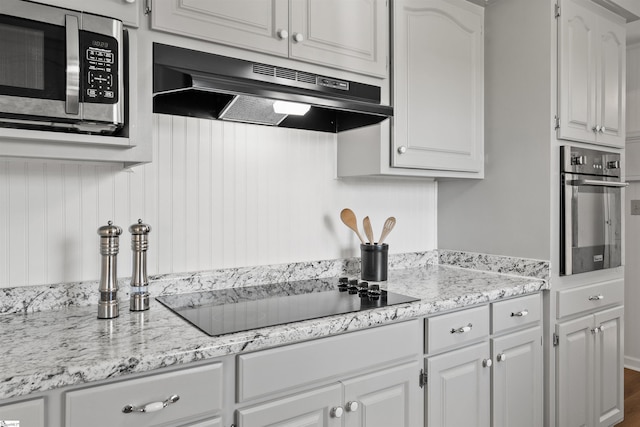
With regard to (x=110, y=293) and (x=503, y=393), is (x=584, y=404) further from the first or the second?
(x=110, y=293)

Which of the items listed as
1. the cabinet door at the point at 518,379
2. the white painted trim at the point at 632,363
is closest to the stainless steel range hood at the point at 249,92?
the cabinet door at the point at 518,379

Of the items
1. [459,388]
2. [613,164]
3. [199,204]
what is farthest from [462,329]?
[613,164]

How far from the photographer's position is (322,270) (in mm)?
2129

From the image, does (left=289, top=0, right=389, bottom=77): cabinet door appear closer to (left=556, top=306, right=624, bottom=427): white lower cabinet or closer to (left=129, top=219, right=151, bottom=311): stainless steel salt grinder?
(left=129, top=219, right=151, bottom=311): stainless steel salt grinder

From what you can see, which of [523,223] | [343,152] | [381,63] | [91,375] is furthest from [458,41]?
[91,375]

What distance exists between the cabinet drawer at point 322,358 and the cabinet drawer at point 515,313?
457 millimetres

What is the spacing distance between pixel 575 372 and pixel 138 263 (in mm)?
2091

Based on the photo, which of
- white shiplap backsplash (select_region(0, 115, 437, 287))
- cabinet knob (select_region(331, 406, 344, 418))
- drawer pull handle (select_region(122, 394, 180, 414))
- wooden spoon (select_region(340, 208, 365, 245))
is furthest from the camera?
wooden spoon (select_region(340, 208, 365, 245))

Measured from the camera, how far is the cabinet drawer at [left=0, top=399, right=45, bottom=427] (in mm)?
934

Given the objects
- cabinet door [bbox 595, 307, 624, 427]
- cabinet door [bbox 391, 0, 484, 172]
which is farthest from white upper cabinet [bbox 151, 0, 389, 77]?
cabinet door [bbox 595, 307, 624, 427]

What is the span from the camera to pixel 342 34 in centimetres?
179

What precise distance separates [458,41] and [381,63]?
53 centimetres

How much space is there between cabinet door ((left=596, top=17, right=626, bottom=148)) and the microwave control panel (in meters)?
2.27

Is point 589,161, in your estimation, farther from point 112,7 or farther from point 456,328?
point 112,7
